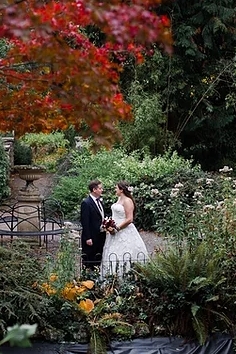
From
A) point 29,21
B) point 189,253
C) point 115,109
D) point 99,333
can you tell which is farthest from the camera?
point 189,253

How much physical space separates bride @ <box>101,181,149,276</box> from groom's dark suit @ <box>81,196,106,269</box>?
113 millimetres

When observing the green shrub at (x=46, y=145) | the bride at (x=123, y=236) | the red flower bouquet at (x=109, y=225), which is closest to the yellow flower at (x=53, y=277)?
the bride at (x=123, y=236)

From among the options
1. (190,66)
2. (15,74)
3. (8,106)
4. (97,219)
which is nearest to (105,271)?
(97,219)

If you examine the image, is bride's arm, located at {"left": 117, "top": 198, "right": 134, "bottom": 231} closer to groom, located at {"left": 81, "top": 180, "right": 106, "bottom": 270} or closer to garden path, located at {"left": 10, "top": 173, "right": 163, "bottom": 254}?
groom, located at {"left": 81, "top": 180, "right": 106, "bottom": 270}

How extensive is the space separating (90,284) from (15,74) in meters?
3.42

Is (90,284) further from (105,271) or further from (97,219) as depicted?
(97,219)

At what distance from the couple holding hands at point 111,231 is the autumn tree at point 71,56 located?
379cm

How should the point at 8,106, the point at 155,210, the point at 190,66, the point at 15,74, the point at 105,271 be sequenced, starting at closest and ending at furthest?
the point at 15,74 → the point at 8,106 → the point at 105,271 → the point at 155,210 → the point at 190,66

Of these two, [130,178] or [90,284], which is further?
[130,178]

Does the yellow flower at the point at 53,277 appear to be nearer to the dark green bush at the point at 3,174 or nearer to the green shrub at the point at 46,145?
the dark green bush at the point at 3,174

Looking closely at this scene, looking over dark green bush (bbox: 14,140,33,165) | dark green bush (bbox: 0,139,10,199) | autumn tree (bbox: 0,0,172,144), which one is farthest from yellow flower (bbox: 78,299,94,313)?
dark green bush (bbox: 14,140,33,165)

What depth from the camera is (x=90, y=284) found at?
7746mm

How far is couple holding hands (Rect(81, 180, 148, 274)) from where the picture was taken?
9.29 m

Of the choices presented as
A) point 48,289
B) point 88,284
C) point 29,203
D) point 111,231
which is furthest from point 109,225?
point 29,203
